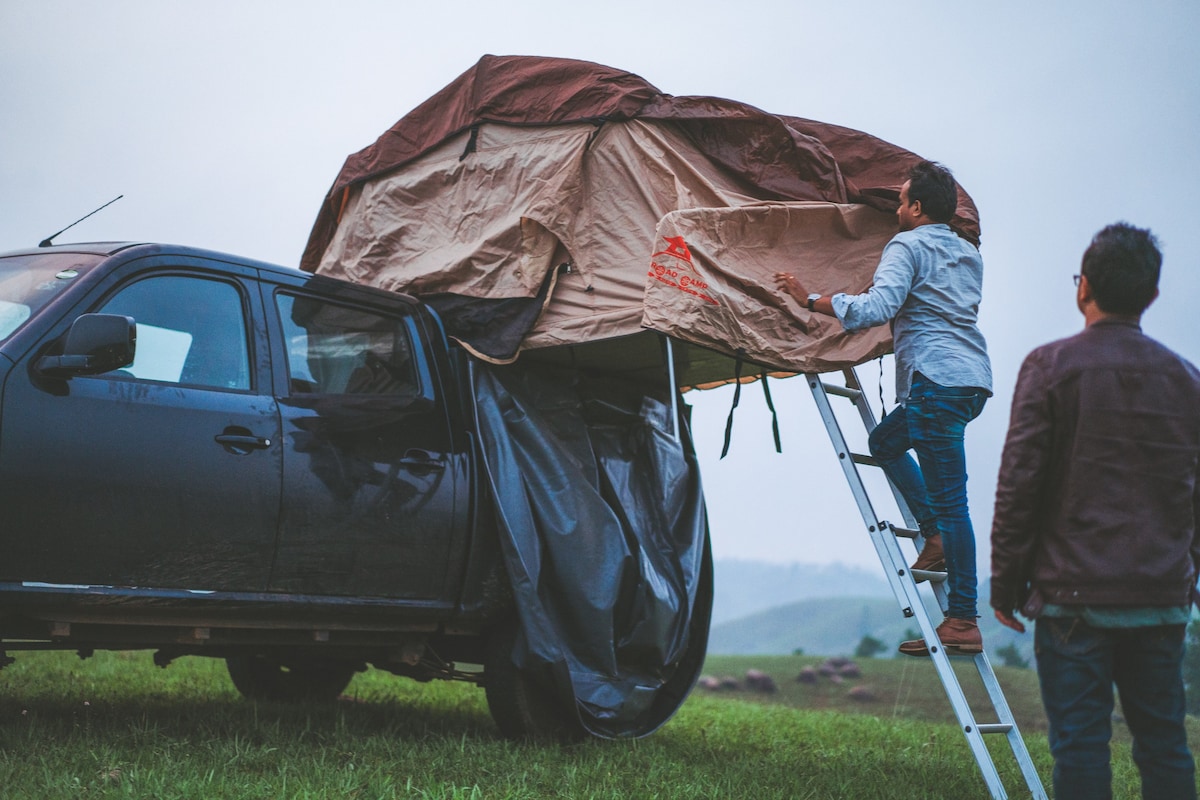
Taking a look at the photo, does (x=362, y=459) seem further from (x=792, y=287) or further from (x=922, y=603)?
(x=922, y=603)

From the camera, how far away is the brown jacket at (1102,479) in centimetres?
299

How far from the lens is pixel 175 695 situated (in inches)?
255

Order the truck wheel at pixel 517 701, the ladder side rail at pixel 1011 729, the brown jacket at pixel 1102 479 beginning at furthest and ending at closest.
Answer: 1. the truck wheel at pixel 517 701
2. the ladder side rail at pixel 1011 729
3. the brown jacket at pixel 1102 479

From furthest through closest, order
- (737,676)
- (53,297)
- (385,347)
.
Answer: (737,676) < (385,347) < (53,297)

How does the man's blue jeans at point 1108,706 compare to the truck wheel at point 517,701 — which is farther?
the truck wheel at point 517,701

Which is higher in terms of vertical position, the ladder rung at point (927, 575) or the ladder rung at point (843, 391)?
the ladder rung at point (843, 391)

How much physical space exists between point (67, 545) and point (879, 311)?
10.3 feet

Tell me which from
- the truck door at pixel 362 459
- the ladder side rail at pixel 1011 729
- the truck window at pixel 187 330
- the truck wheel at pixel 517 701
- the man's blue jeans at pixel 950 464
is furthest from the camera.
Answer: the truck wheel at pixel 517 701

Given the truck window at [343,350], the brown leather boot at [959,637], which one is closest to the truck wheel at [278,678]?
the truck window at [343,350]

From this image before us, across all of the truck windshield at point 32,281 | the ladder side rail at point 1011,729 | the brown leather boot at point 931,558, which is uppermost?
the truck windshield at point 32,281

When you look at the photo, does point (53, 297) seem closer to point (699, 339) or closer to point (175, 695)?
point (699, 339)

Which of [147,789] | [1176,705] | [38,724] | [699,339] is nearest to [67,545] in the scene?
[147,789]

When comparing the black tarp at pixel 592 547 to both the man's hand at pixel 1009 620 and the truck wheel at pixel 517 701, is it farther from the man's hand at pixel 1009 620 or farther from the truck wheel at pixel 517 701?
the man's hand at pixel 1009 620

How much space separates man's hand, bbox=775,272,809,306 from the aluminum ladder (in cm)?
35
